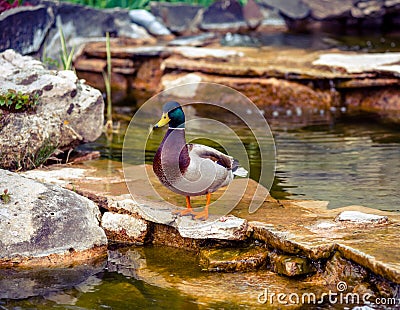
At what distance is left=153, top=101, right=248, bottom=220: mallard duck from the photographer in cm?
402

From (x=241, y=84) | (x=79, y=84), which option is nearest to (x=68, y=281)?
(x=79, y=84)

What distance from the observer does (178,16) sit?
11.0 meters

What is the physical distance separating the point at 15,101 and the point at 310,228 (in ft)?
7.92

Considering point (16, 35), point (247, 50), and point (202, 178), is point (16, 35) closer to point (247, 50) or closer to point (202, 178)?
point (247, 50)

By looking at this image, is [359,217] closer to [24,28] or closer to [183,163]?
[183,163]

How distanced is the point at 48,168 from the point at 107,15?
5.28 meters

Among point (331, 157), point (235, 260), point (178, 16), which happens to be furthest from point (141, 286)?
point (178, 16)

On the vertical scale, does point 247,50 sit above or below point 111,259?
above

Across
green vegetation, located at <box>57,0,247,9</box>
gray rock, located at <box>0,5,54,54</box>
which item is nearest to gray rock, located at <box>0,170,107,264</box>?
gray rock, located at <box>0,5,54,54</box>

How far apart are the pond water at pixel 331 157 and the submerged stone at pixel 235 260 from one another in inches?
31.6

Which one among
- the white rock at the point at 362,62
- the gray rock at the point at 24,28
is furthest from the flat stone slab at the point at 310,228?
the white rock at the point at 362,62

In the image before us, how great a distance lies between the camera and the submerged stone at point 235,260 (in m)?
3.99

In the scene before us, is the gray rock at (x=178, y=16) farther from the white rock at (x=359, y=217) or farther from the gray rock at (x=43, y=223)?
the white rock at (x=359, y=217)

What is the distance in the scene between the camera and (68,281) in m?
3.90
